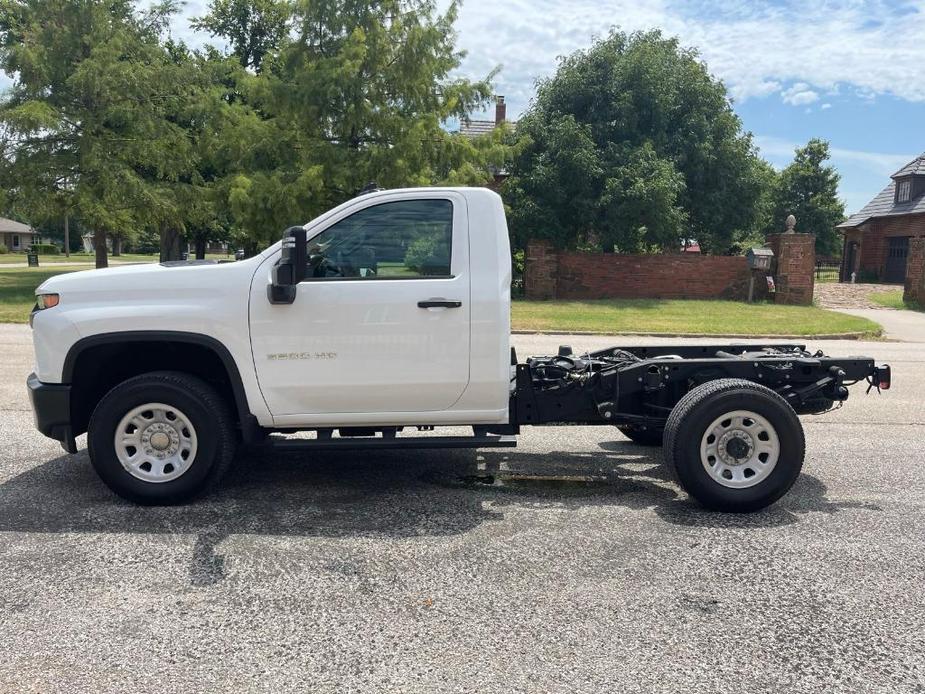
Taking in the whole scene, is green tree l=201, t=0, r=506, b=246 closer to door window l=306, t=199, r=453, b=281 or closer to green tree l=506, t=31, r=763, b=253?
green tree l=506, t=31, r=763, b=253

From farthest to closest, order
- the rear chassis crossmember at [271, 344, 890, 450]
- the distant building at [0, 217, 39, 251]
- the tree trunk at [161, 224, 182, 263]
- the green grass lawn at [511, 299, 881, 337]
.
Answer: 1. the distant building at [0, 217, 39, 251]
2. the tree trunk at [161, 224, 182, 263]
3. the green grass lawn at [511, 299, 881, 337]
4. the rear chassis crossmember at [271, 344, 890, 450]

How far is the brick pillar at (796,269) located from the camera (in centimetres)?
2522

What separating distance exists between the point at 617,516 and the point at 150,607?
2.79 m

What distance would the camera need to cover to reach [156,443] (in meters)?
4.88

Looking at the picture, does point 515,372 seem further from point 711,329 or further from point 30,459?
point 711,329

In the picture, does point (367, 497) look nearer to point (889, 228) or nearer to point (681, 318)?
point (681, 318)

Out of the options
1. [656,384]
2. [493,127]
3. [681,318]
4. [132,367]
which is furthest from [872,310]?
[132,367]

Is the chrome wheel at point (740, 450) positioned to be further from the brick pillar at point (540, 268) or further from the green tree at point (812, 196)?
the green tree at point (812, 196)

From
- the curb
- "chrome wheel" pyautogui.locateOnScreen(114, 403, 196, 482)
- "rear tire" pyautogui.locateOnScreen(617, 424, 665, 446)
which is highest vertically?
"chrome wheel" pyautogui.locateOnScreen(114, 403, 196, 482)

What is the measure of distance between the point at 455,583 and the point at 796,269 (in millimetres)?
24353

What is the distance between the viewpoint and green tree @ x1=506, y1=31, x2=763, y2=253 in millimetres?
25734

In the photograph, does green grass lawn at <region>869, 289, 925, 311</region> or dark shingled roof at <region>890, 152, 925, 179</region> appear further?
dark shingled roof at <region>890, 152, 925, 179</region>

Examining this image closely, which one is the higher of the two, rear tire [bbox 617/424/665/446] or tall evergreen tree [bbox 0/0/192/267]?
tall evergreen tree [bbox 0/0/192/267]

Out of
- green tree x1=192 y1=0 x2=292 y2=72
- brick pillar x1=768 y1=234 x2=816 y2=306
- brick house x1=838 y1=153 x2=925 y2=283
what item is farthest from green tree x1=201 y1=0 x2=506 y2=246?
brick house x1=838 y1=153 x2=925 y2=283
